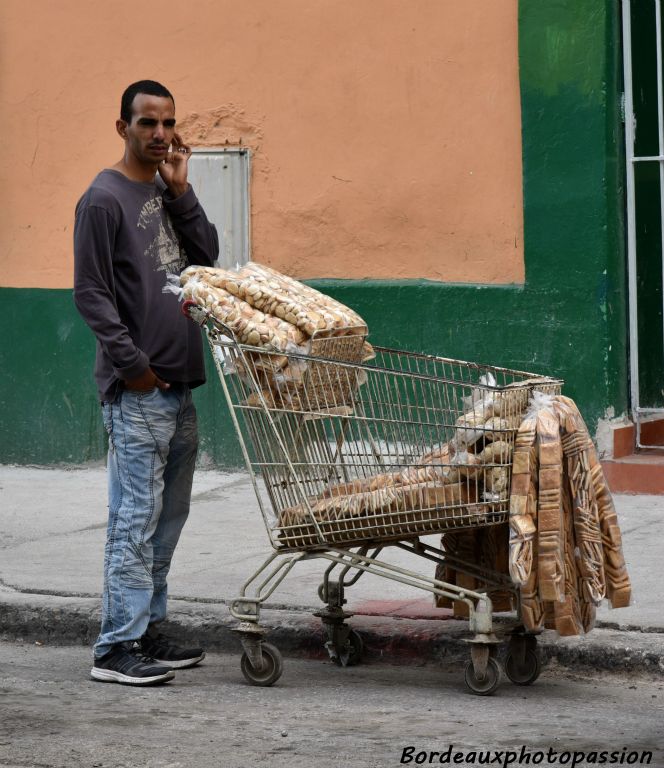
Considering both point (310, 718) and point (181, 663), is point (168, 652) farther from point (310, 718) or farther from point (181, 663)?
point (310, 718)

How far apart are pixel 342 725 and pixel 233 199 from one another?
5.42 m

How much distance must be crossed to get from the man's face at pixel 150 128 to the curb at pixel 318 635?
6.60 feet

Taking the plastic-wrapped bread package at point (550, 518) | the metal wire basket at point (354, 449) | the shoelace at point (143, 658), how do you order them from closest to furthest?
the plastic-wrapped bread package at point (550, 518), the metal wire basket at point (354, 449), the shoelace at point (143, 658)

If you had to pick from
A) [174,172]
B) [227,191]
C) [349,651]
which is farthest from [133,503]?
[227,191]

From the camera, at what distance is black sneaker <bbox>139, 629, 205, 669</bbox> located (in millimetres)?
5832

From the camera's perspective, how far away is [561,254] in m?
8.81

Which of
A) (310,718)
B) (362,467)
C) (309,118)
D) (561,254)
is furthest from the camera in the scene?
(309,118)

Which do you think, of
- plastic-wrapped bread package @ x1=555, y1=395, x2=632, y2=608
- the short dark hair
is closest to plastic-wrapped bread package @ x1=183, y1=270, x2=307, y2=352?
the short dark hair

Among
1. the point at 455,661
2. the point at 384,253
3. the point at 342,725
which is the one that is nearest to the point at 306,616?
the point at 455,661

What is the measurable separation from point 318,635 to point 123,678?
3.03ft

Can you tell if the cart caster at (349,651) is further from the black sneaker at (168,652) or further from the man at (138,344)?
the man at (138,344)

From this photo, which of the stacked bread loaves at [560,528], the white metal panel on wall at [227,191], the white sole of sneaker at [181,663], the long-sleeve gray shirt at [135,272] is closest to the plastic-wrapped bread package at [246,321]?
the long-sleeve gray shirt at [135,272]

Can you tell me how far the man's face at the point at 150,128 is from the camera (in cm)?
557

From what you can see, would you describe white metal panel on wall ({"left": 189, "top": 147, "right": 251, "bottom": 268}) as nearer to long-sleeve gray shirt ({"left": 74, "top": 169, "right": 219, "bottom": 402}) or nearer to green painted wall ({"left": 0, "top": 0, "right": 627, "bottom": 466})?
green painted wall ({"left": 0, "top": 0, "right": 627, "bottom": 466})
